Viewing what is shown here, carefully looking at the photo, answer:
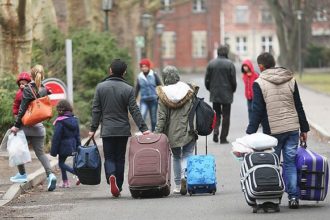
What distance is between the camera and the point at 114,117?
13164 millimetres

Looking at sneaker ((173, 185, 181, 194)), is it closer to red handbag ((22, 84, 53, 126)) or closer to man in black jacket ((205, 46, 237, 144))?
red handbag ((22, 84, 53, 126))

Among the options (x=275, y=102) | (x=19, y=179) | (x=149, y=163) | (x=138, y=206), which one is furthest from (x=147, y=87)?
(x=275, y=102)

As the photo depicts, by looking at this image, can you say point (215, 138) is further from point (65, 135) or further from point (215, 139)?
point (65, 135)

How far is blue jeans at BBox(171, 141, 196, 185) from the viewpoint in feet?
43.9

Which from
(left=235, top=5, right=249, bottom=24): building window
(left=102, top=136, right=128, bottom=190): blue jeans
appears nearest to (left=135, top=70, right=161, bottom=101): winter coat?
(left=102, top=136, right=128, bottom=190): blue jeans

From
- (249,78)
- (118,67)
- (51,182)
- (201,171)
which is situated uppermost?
(118,67)

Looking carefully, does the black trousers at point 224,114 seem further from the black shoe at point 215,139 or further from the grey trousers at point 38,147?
the grey trousers at point 38,147

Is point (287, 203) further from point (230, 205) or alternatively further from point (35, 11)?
point (35, 11)

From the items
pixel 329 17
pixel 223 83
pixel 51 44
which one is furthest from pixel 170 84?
pixel 329 17

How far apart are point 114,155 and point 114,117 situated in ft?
1.69

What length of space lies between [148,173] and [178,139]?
31.5 inches

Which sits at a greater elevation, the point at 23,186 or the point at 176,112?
the point at 176,112

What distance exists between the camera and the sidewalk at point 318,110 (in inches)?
943

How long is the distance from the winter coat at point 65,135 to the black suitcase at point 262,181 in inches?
156
